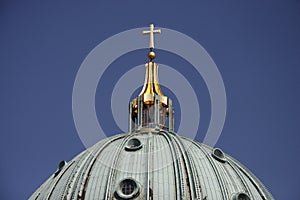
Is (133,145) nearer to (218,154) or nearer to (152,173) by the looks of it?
(152,173)

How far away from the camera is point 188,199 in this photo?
74.9 metres

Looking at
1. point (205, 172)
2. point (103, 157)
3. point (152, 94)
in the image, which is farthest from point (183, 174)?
point (152, 94)

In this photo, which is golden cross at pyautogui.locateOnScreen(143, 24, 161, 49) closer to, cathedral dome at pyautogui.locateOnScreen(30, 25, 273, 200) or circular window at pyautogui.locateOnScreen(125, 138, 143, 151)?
cathedral dome at pyautogui.locateOnScreen(30, 25, 273, 200)

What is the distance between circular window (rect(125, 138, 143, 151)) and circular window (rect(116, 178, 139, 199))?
218 inches

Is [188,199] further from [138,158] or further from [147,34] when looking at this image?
[147,34]

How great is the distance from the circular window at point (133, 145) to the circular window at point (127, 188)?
5534 mm

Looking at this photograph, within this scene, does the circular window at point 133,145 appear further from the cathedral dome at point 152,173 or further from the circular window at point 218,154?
the circular window at point 218,154

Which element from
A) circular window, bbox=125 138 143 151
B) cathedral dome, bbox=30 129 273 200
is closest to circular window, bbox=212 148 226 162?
cathedral dome, bbox=30 129 273 200

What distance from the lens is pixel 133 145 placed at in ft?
268

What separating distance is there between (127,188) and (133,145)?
6688 millimetres

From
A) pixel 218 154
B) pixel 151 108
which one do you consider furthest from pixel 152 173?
pixel 151 108

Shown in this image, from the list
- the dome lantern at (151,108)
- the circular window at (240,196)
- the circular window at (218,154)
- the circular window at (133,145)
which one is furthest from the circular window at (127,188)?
the dome lantern at (151,108)

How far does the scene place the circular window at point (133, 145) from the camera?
266 ft

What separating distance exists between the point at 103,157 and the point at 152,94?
39.3 feet
